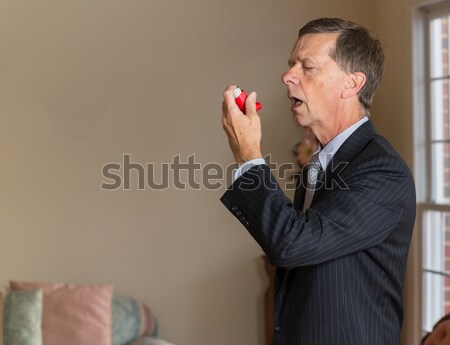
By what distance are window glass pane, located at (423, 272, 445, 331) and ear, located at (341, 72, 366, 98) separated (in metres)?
2.10

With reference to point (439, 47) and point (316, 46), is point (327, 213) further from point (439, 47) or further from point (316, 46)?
point (439, 47)

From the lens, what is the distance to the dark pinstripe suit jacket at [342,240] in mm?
1235

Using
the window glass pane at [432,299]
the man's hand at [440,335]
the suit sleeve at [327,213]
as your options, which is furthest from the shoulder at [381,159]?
the window glass pane at [432,299]

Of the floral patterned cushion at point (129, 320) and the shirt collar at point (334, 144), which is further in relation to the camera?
the floral patterned cushion at point (129, 320)

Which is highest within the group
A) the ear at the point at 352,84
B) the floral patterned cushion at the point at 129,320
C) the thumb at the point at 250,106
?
the ear at the point at 352,84

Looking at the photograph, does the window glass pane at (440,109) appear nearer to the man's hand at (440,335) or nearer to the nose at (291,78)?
the man's hand at (440,335)

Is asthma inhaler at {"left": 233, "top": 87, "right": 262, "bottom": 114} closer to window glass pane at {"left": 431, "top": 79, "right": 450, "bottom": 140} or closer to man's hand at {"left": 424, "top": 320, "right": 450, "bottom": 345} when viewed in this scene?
Result: man's hand at {"left": 424, "top": 320, "right": 450, "bottom": 345}

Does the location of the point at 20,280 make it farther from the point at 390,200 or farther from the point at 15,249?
the point at 390,200

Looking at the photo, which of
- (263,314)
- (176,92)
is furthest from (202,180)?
(263,314)

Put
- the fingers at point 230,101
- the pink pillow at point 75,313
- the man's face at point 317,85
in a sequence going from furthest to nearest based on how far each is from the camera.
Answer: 1. the pink pillow at point 75,313
2. the man's face at point 317,85
3. the fingers at point 230,101

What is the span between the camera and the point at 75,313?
3.09m

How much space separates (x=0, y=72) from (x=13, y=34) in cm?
21

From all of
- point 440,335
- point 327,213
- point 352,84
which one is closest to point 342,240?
point 327,213

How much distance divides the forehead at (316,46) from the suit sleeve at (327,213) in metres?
0.31
